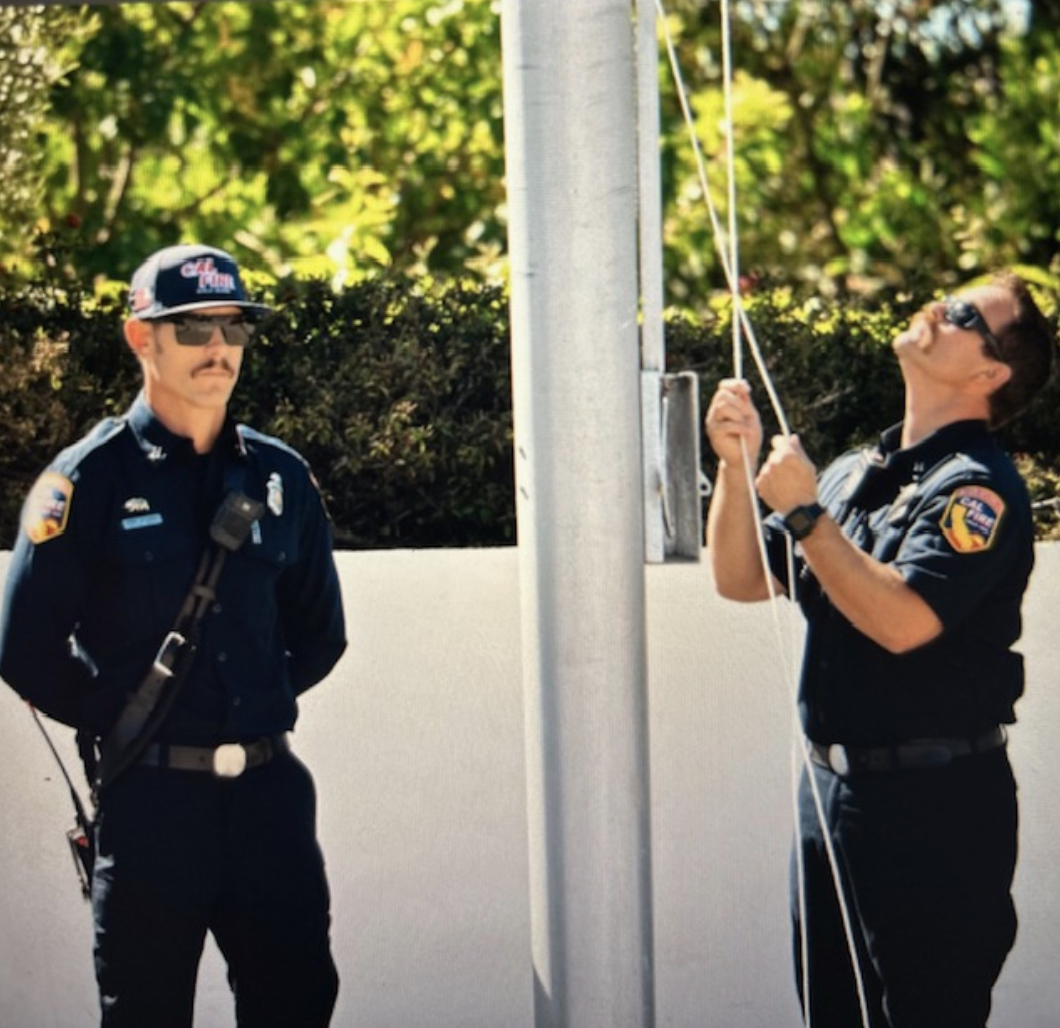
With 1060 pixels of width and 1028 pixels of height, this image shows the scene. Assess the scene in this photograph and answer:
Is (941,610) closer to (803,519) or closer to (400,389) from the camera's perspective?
(803,519)

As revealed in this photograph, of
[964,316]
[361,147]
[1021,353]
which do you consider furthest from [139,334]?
[361,147]

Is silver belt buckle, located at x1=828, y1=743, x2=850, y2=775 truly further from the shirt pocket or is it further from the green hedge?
the green hedge

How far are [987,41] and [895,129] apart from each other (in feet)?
2.11

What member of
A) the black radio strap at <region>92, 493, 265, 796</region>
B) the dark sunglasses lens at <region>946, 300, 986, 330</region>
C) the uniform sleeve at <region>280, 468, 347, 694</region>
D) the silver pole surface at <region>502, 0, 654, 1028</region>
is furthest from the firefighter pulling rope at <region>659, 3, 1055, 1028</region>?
the black radio strap at <region>92, 493, 265, 796</region>

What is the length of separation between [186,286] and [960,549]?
1.50 meters

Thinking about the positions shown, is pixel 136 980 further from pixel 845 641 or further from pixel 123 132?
pixel 123 132

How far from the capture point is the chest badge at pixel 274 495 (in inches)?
160

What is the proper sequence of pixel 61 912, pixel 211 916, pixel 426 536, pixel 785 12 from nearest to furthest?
1. pixel 211 916
2. pixel 61 912
3. pixel 426 536
4. pixel 785 12

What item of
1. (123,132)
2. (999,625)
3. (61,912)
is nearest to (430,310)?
(61,912)

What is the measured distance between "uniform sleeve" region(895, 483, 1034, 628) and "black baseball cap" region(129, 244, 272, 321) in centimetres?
130

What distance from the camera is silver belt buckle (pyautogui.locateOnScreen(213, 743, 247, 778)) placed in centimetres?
395

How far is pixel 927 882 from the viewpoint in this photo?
12.8ft

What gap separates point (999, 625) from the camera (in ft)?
13.0

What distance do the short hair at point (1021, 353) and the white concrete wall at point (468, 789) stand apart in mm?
991
